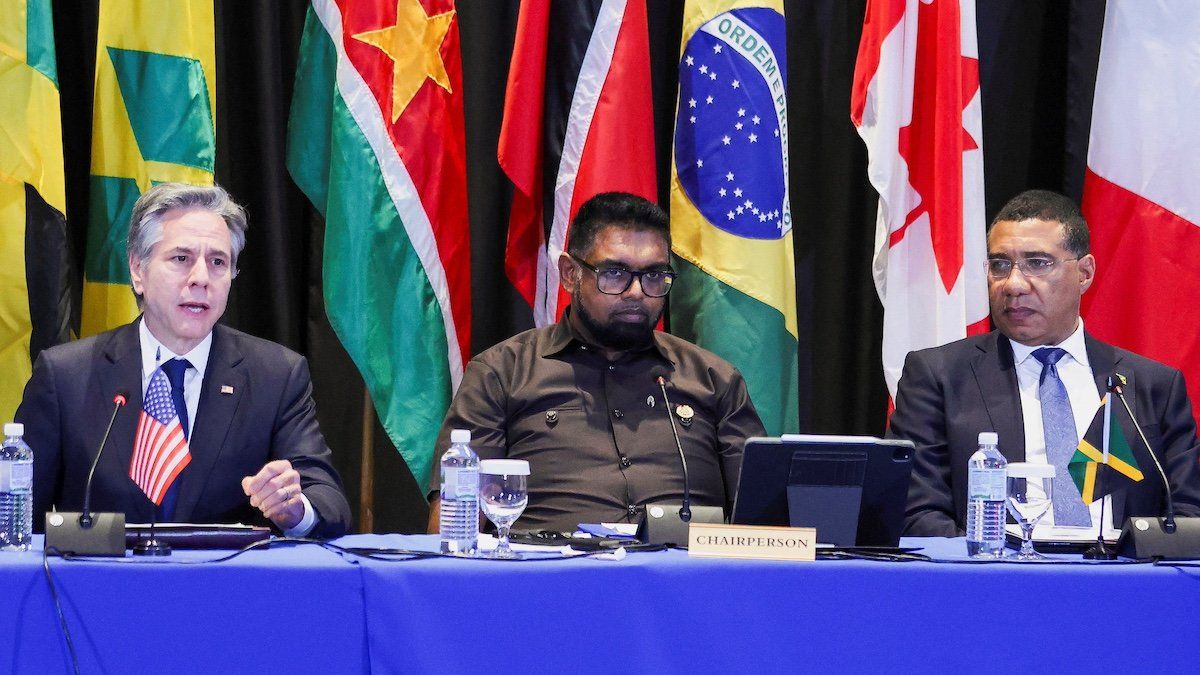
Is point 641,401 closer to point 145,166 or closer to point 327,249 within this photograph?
point 327,249

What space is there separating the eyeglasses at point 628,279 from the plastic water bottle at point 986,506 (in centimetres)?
123

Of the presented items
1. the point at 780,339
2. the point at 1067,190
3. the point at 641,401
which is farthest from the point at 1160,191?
the point at 641,401

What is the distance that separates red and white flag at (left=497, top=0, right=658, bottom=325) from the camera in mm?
4254

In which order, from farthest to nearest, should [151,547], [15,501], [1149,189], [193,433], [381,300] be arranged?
[1149,189] → [381,300] → [193,433] → [15,501] → [151,547]

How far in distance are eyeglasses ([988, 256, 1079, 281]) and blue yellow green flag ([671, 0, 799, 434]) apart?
732 millimetres

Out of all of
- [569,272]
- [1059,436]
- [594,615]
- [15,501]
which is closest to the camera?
[594,615]

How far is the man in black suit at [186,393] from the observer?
3104mm

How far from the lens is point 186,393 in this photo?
3.23m

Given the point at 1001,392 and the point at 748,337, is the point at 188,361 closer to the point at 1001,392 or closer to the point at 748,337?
the point at 748,337

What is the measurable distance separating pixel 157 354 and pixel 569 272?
3.86 feet

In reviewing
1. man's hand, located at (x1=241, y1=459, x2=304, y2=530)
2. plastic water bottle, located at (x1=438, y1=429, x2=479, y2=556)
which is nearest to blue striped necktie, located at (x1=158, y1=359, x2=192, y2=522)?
man's hand, located at (x1=241, y1=459, x2=304, y2=530)

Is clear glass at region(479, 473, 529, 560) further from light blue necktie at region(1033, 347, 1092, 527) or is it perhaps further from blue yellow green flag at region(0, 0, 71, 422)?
blue yellow green flag at region(0, 0, 71, 422)

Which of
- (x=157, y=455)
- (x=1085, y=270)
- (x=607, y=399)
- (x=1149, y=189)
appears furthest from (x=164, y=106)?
(x=1149, y=189)

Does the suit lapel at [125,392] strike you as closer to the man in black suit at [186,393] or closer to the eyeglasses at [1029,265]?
the man in black suit at [186,393]
